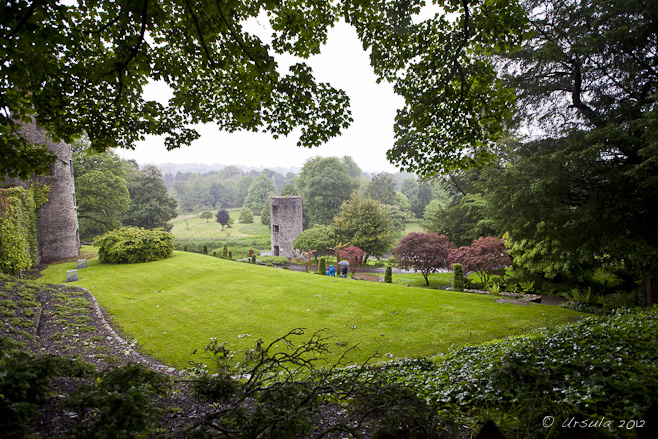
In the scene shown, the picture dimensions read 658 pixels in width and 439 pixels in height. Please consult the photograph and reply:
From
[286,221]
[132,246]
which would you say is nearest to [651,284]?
[132,246]

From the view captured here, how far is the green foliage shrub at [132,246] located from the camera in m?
15.4

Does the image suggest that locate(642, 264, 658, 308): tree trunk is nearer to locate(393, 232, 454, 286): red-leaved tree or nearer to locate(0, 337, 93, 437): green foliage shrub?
locate(393, 232, 454, 286): red-leaved tree

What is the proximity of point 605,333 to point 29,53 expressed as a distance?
22.5 feet

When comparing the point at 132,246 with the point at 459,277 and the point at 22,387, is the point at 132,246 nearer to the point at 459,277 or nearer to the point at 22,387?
the point at 22,387

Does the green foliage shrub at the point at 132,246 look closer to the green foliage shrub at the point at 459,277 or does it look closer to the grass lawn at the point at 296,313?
the grass lawn at the point at 296,313

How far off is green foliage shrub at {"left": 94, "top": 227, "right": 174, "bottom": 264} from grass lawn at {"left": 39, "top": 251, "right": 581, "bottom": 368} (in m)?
2.50

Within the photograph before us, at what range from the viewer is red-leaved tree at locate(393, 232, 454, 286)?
14258 millimetres

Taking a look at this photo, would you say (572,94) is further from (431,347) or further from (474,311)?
(431,347)

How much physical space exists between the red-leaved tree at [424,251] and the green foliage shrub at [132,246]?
13605mm

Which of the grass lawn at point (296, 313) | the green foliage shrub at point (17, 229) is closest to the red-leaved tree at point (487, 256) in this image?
the grass lawn at point (296, 313)

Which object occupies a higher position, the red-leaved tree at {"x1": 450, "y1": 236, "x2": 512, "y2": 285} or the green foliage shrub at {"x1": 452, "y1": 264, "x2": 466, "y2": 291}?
the red-leaved tree at {"x1": 450, "y1": 236, "x2": 512, "y2": 285}

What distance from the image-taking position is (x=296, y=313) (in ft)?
27.8

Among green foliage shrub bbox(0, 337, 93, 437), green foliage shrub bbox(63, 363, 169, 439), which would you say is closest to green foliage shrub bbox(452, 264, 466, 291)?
green foliage shrub bbox(63, 363, 169, 439)

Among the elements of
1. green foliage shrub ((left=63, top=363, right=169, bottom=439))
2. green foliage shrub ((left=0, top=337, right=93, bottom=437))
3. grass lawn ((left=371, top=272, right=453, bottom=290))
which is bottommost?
grass lawn ((left=371, top=272, right=453, bottom=290))
